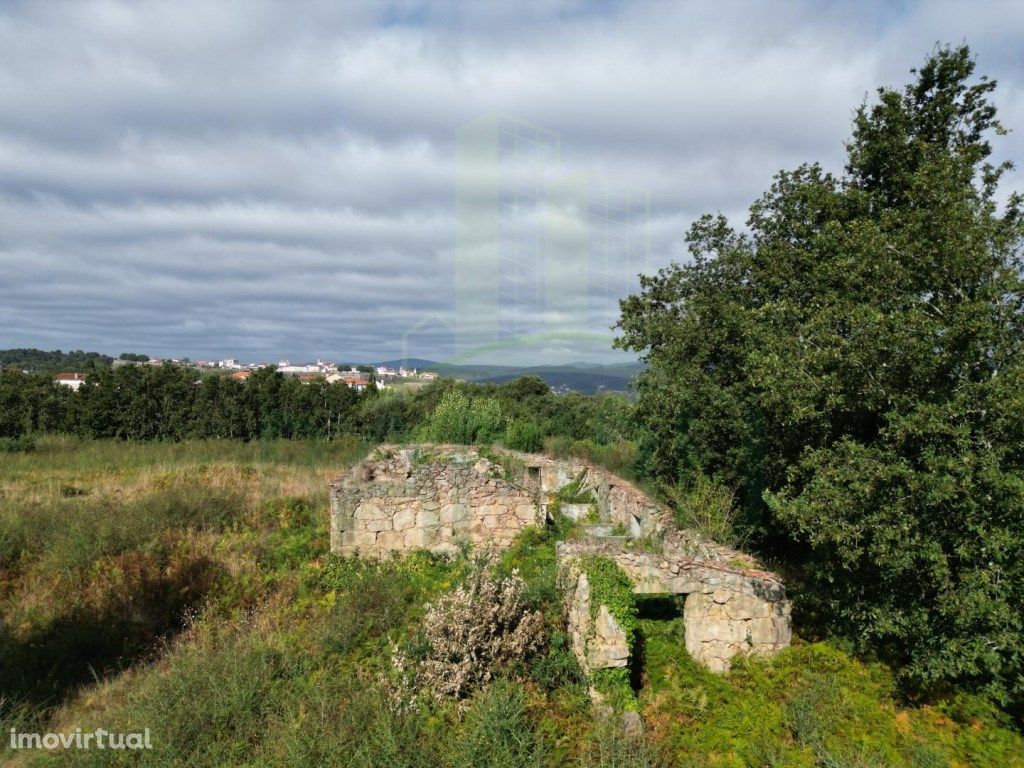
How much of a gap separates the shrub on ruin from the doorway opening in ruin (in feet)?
4.62

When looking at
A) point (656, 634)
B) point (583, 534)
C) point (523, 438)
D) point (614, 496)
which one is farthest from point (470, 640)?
point (523, 438)

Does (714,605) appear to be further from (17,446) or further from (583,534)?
(17,446)

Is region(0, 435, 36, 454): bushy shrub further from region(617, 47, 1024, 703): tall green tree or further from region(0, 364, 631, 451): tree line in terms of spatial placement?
region(617, 47, 1024, 703): tall green tree

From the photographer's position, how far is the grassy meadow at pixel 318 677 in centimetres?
637

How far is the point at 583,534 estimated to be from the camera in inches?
465

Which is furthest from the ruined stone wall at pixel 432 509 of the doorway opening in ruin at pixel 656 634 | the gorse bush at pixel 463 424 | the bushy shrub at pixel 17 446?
the bushy shrub at pixel 17 446

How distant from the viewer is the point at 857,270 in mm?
8430

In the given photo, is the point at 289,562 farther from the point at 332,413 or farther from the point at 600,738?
the point at 332,413

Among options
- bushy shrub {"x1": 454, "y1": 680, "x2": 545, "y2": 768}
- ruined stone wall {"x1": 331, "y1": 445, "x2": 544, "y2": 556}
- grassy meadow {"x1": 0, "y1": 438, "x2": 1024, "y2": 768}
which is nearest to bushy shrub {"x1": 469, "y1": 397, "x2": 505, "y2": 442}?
ruined stone wall {"x1": 331, "y1": 445, "x2": 544, "y2": 556}

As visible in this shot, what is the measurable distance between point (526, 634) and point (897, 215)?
8540mm

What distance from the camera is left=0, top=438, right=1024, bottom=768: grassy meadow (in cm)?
637

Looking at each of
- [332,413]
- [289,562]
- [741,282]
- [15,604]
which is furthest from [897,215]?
[332,413]

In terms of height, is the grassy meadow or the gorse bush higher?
the gorse bush

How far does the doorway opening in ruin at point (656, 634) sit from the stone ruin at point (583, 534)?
384 mm
